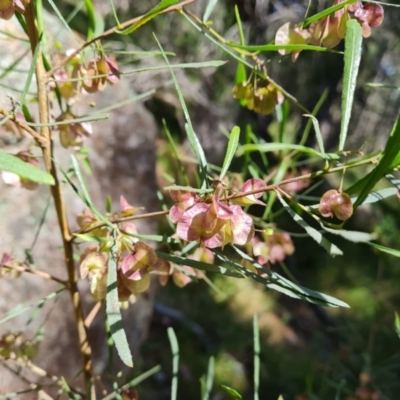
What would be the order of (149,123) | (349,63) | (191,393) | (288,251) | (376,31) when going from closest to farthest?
1. (349,63)
2. (288,251)
3. (149,123)
4. (191,393)
5. (376,31)

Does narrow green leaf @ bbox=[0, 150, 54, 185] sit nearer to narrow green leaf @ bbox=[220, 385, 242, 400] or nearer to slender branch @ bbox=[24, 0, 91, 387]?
slender branch @ bbox=[24, 0, 91, 387]

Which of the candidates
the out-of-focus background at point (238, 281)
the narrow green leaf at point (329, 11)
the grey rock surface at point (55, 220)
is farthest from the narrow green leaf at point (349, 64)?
the out-of-focus background at point (238, 281)

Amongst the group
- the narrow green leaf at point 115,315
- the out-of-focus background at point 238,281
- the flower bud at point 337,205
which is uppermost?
the flower bud at point 337,205

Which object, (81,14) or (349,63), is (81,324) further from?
(81,14)

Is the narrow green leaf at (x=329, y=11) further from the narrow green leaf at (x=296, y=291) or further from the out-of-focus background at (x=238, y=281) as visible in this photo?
the out-of-focus background at (x=238, y=281)

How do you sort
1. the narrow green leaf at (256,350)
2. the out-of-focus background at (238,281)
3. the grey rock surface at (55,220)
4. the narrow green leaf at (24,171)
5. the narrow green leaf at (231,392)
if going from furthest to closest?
1. the out-of-focus background at (238,281)
2. the grey rock surface at (55,220)
3. the narrow green leaf at (256,350)
4. the narrow green leaf at (231,392)
5. the narrow green leaf at (24,171)

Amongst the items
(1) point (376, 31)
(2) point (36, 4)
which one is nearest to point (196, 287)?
(1) point (376, 31)

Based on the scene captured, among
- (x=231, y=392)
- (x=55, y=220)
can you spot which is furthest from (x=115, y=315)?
(x=55, y=220)
